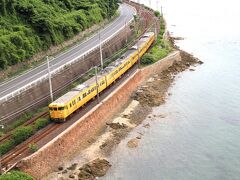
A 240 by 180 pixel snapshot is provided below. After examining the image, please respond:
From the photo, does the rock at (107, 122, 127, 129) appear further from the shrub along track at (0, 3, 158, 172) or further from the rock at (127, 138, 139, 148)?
the shrub along track at (0, 3, 158, 172)

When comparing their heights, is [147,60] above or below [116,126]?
above

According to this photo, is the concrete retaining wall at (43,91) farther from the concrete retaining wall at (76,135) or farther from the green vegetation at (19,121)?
the concrete retaining wall at (76,135)

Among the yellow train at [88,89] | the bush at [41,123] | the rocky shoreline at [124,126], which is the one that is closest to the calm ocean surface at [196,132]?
the rocky shoreline at [124,126]

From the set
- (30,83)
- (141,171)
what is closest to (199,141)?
(141,171)

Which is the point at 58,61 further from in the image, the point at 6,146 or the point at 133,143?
the point at 6,146

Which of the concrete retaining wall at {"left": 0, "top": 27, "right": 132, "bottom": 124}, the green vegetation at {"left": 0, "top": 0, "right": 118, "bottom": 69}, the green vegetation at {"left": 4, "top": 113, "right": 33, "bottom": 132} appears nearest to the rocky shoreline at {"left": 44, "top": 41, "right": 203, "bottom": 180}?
the green vegetation at {"left": 4, "top": 113, "right": 33, "bottom": 132}

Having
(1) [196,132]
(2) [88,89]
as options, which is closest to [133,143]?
(1) [196,132]

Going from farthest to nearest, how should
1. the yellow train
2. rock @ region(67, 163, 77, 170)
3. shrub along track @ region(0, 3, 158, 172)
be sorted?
the yellow train, rock @ region(67, 163, 77, 170), shrub along track @ region(0, 3, 158, 172)
